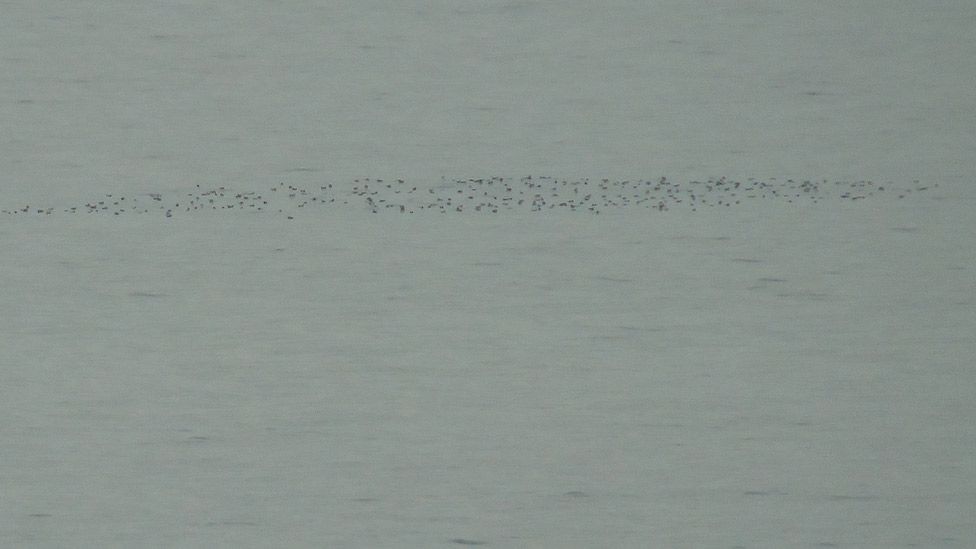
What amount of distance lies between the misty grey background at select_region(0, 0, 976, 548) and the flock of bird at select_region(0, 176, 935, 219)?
0.05 metres

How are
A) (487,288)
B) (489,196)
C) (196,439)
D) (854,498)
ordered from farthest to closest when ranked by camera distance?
(489,196)
(487,288)
(196,439)
(854,498)

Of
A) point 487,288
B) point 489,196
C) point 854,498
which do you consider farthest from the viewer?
point 489,196

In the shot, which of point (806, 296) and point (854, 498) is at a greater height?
point (806, 296)

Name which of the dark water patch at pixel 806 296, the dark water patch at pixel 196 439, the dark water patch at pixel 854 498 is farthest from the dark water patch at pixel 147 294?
the dark water patch at pixel 854 498

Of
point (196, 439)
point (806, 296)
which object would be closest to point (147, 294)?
point (196, 439)

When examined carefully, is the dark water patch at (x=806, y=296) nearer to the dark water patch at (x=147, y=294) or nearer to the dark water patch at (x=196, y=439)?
the dark water patch at (x=196, y=439)

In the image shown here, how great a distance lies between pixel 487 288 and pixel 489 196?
1.23 ft

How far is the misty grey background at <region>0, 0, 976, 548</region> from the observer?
333cm

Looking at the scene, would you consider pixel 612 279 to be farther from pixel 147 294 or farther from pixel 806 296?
pixel 147 294

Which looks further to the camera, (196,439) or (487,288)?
(487,288)

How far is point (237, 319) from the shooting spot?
3.78 m

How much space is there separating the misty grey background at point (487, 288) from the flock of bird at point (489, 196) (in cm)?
5

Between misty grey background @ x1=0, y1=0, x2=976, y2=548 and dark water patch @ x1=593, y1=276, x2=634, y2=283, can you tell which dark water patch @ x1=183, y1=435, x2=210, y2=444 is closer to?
misty grey background @ x1=0, y1=0, x2=976, y2=548

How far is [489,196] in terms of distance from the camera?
13.4ft
